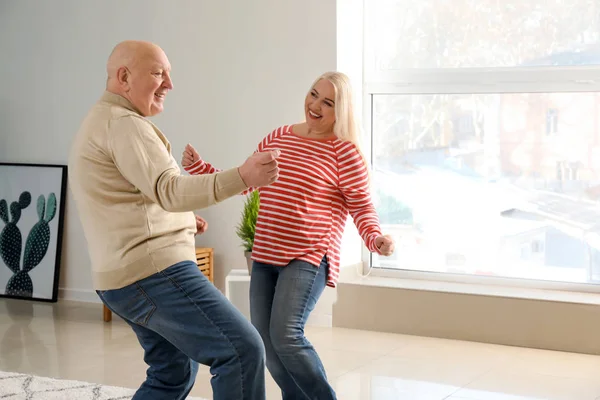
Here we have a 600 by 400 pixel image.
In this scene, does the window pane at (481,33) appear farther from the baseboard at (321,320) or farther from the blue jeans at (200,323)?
the blue jeans at (200,323)

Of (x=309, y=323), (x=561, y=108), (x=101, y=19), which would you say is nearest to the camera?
(x=561, y=108)

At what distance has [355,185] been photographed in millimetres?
3006

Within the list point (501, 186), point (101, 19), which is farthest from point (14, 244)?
point (501, 186)

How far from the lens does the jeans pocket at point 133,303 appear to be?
7.63 ft

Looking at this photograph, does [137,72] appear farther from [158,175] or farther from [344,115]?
[344,115]

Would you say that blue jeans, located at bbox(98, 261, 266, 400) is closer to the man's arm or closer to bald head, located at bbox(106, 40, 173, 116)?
the man's arm

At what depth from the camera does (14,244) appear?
587 cm

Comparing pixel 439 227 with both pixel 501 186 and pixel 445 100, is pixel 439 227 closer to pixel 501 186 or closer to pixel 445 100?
pixel 501 186

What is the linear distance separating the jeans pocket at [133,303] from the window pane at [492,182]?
300 centimetres

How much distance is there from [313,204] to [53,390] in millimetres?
1535

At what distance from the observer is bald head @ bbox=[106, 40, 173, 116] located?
2371 mm

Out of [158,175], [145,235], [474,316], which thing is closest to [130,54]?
[158,175]

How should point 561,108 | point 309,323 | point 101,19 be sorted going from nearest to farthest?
point 561,108, point 309,323, point 101,19

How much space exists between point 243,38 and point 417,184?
1.36 metres
